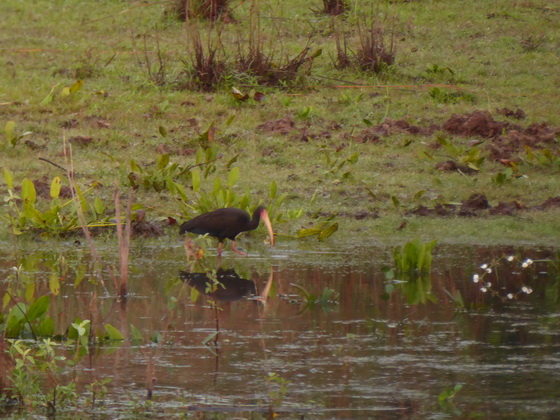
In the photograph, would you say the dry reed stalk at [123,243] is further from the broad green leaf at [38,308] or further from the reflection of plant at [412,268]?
the reflection of plant at [412,268]

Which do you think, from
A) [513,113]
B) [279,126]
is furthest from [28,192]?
[513,113]

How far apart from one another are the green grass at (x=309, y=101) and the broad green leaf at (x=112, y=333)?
3501mm

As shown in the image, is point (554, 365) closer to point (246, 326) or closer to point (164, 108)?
point (246, 326)

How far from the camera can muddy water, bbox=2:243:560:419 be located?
5363 mm

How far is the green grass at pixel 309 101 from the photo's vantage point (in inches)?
419

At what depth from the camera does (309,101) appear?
43.7ft

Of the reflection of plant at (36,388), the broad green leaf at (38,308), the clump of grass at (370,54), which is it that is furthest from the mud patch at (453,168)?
the reflection of plant at (36,388)

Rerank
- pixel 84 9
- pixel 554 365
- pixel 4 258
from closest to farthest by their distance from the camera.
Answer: pixel 554 365
pixel 4 258
pixel 84 9

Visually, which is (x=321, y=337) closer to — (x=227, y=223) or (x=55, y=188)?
(x=227, y=223)

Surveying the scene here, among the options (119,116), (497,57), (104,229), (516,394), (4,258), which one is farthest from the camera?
(497,57)

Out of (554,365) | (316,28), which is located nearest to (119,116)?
(316,28)

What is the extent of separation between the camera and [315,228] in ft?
30.4

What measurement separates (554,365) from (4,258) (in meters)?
4.24

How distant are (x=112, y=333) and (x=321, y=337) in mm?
1091
